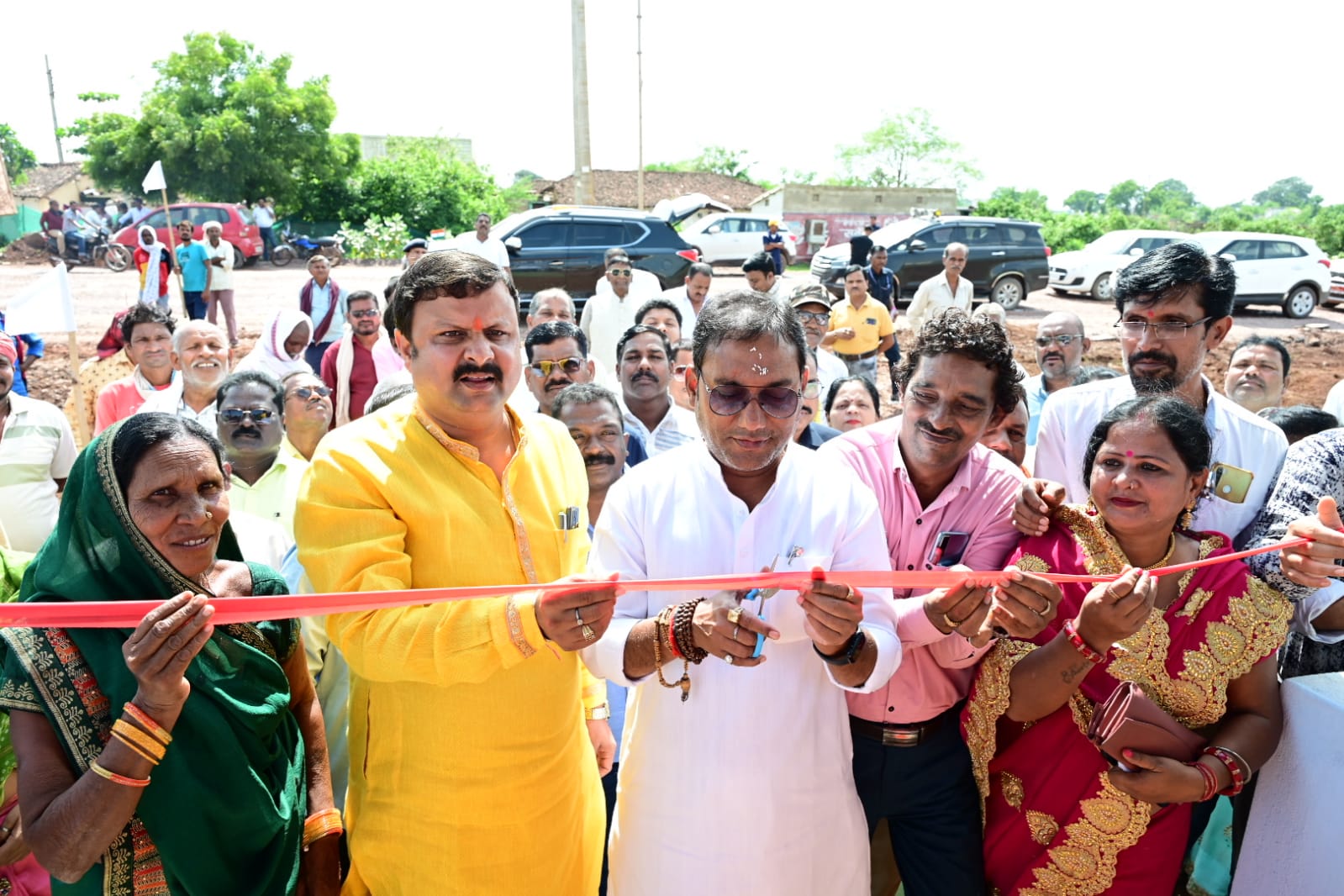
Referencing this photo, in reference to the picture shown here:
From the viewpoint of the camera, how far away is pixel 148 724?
1923 mm

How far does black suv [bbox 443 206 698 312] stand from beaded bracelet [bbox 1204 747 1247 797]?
14.1m

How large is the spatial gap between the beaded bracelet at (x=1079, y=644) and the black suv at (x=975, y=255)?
16891mm

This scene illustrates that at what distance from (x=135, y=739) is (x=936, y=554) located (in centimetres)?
207

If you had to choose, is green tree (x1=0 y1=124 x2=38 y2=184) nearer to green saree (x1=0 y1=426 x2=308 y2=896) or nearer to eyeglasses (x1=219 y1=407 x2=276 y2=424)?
eyeglasses (x1=219 y1=407 x2=276 y2=424)

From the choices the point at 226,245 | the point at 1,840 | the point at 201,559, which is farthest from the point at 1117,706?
the point at 226,245

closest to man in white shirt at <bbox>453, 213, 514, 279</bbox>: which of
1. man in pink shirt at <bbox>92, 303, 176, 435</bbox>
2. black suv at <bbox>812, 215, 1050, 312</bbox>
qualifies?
man in pink shirt at <bbox>92, 303, 176, 435</bbox>

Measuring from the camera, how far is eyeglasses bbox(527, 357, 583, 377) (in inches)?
194

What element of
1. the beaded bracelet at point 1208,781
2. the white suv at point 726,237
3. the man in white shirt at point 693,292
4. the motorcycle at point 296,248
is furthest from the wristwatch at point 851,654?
the motorcycle at point 296,248

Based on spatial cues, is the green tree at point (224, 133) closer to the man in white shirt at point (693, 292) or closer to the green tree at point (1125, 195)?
the man in white shirt at point (693, 292)

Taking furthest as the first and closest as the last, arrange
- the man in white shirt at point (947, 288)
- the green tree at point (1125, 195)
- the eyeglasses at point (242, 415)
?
the green tree at point (1125, 195)
the man in white shirt at point (947, 288)
the eyeglasses at point (242, 415)

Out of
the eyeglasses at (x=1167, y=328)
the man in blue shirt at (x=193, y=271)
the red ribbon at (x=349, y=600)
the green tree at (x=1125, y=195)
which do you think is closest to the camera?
the red ribbon at (x=349, y=600)

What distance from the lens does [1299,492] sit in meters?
2.72

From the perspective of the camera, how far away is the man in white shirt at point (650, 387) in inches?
193

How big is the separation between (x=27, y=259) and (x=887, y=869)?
34034mm
